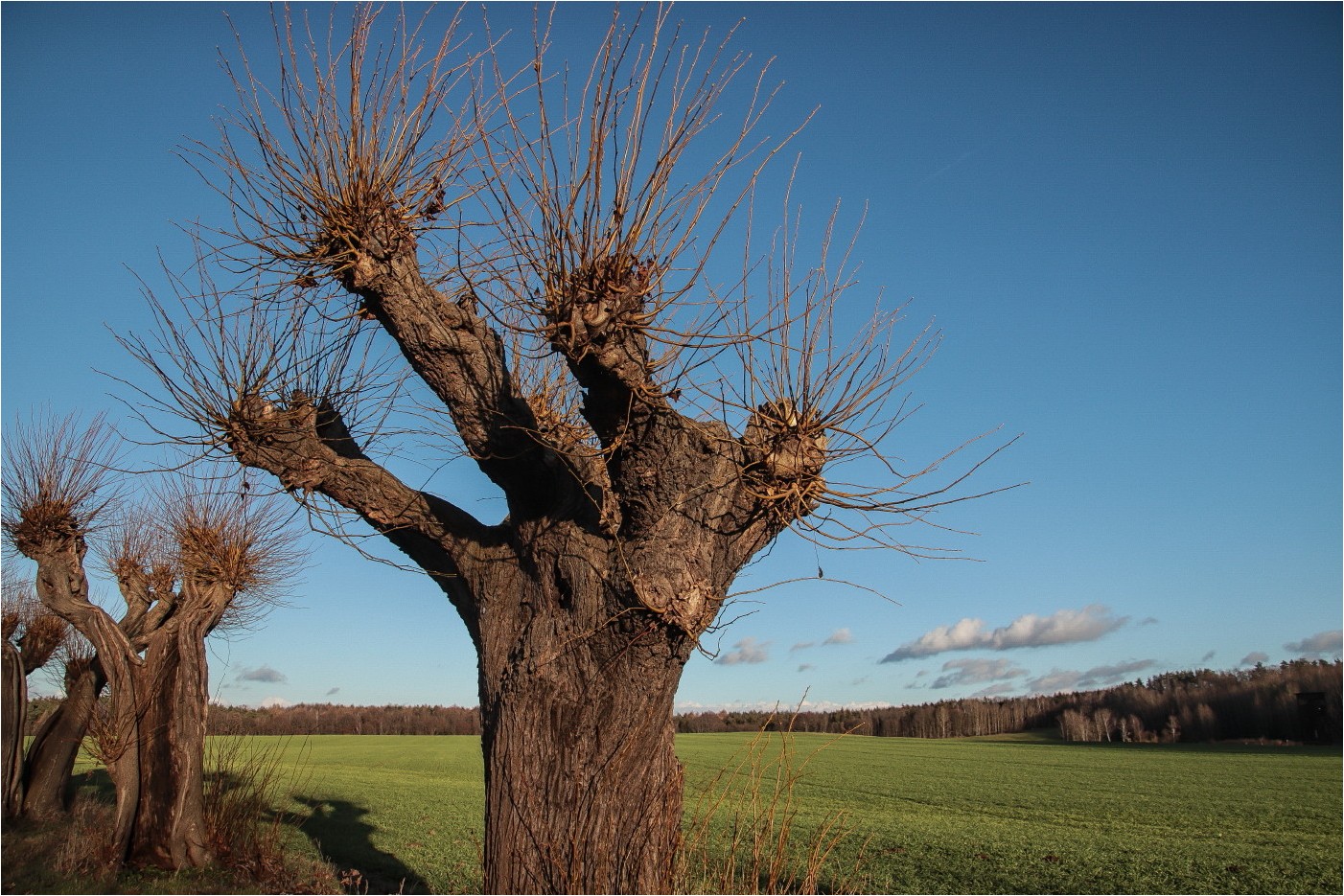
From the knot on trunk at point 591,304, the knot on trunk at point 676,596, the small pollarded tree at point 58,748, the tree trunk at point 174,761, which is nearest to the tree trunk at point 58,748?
the small pollarded tree at point 58,748

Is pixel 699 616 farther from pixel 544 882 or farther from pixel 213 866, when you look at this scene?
pixel 213 866

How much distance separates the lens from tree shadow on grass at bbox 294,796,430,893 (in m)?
12.1

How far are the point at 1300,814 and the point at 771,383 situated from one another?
18.8 metres

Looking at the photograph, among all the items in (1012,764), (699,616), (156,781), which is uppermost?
(699,616)

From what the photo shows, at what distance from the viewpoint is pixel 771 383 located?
5.64 m

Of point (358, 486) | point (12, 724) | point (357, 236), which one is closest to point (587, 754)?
point (358, 486)

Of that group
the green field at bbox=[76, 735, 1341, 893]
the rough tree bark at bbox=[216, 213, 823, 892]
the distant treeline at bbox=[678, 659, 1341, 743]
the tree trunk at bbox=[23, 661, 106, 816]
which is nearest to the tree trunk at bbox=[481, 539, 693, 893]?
the rough tree bark at bbox=[216, 213, 823, 892]

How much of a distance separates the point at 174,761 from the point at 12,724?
7.38 metres

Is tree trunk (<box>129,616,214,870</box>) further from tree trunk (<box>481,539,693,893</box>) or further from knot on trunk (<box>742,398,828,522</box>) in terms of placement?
knot on trunk (<box>742,398,828,522</box>)

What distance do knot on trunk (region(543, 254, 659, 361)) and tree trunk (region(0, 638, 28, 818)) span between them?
15755 millimetres

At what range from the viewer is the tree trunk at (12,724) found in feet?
49.1

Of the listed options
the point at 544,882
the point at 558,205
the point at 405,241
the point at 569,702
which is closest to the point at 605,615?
the point at 569,702

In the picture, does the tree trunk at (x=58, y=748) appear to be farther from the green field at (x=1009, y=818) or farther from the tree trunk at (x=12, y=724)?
the green field at (x=1009, y=818)

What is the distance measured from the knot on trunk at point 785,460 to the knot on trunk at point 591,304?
3.62ft
